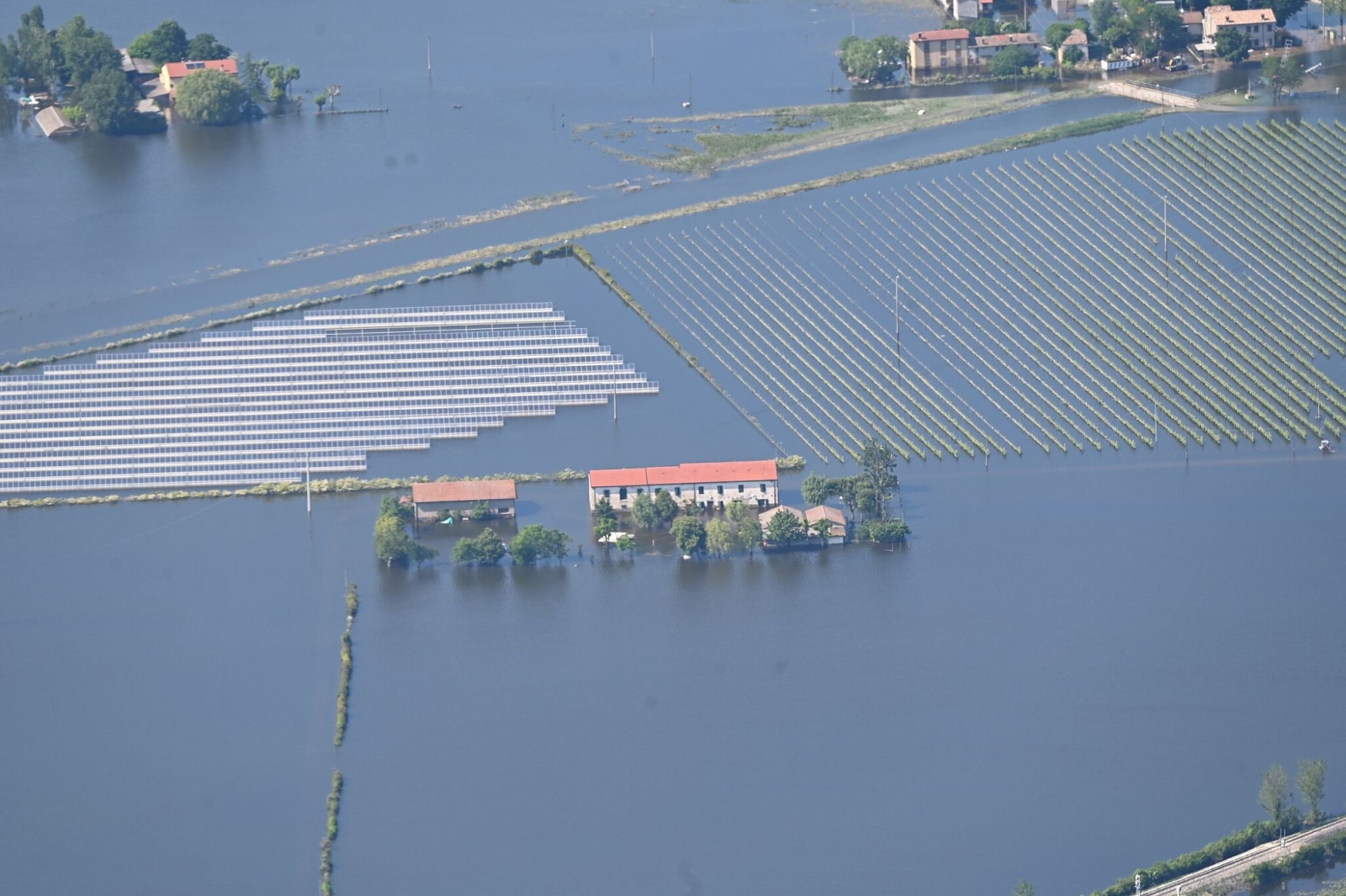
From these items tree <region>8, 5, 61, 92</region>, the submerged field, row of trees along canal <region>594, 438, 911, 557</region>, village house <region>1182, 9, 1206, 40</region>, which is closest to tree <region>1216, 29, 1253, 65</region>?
village house <region>1182, 9, 1206, 40</region>

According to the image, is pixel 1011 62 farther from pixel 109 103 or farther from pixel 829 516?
pixel 829 516

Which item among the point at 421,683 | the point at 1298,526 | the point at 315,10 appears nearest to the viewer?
the point at 421,683

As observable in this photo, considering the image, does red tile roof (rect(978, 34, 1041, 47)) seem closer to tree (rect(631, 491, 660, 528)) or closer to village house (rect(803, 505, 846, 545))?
village house (rect(803, 505, 846, 545))

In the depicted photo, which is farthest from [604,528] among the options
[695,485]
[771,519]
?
[771,519]

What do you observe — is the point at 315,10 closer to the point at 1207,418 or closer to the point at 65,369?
the point at 65,369

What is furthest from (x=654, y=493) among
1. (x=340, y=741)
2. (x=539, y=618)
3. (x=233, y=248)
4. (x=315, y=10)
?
(x=315, y=10)

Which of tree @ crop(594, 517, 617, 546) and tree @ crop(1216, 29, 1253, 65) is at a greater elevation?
tree @ crop(1216, 29, 1253, 65)
